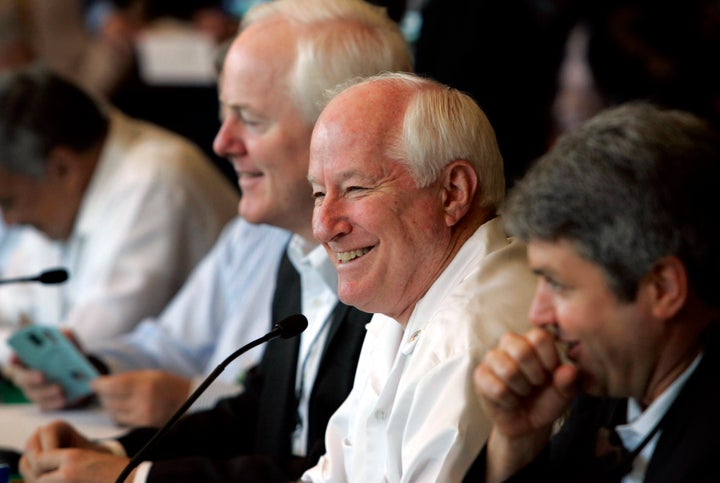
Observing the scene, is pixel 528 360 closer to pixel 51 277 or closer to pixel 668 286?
pixel 668 286

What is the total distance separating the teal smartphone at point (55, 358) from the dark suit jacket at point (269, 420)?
42 cm

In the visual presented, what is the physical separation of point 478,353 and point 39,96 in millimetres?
2301

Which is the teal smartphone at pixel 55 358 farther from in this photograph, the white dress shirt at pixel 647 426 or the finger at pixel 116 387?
the white dress shirt at pixel 647 426

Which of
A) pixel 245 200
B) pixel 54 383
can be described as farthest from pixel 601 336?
pixel 54 383

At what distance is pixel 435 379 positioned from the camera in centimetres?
160

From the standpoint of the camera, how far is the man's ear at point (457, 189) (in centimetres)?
178

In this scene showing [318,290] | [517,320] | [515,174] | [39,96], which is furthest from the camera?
[515,174]

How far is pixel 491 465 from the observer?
60.1 inches

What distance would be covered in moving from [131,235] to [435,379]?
2040 mm

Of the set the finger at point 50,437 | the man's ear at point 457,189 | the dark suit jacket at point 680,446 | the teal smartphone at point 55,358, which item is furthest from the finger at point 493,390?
the teal smartphone at point 55,358

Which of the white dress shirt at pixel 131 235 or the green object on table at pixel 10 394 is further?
the white dress shirt at pixel 131 235

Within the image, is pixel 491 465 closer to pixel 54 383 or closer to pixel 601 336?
pixel 601 336

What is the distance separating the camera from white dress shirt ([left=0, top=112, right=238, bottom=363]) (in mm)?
3393

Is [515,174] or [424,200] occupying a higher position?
[424,200]
